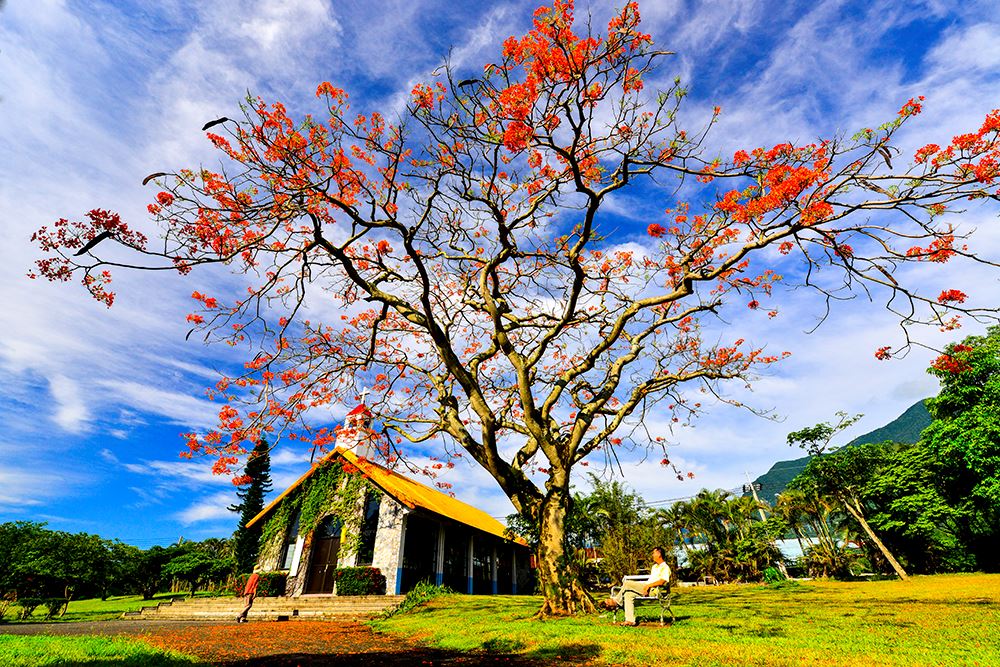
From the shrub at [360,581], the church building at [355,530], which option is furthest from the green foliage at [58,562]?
the shrub at [360,581]

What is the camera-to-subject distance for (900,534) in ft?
83.8

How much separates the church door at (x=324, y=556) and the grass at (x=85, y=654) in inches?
518

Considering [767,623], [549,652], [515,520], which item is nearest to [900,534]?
[515,520]

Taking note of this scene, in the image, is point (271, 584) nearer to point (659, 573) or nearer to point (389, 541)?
point (389, 541)

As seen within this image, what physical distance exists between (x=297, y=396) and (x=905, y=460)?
31562 mm

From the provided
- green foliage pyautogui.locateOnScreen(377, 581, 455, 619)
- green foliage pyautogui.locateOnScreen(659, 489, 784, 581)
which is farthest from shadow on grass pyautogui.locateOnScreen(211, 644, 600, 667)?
green foliage pyautogui.locateOnScreen(659, 489, 784, 581)

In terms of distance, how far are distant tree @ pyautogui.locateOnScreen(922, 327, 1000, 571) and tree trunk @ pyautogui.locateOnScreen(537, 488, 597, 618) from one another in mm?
22224

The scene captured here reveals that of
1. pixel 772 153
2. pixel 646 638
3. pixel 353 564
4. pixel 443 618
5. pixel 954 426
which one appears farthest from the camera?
pixel 954 426

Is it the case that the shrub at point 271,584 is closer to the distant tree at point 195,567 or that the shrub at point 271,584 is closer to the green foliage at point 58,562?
the green foliage at point 58,562

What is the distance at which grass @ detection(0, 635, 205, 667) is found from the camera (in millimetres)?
5156

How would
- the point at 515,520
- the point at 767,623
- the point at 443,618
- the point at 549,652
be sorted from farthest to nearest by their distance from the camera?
the point at 515,520 → the point at 443,618 → the point at 767,623 → the point at 549,652

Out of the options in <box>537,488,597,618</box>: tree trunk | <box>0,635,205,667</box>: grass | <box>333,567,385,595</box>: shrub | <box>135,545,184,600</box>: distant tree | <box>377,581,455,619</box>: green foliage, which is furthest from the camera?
<box>135,545,184,600</box>: distant tree

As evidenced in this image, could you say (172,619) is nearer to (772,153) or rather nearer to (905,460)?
(772,153)

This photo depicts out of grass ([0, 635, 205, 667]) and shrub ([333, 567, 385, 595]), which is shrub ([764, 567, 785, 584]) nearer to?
shrub ([333, 567, 385, 595])
